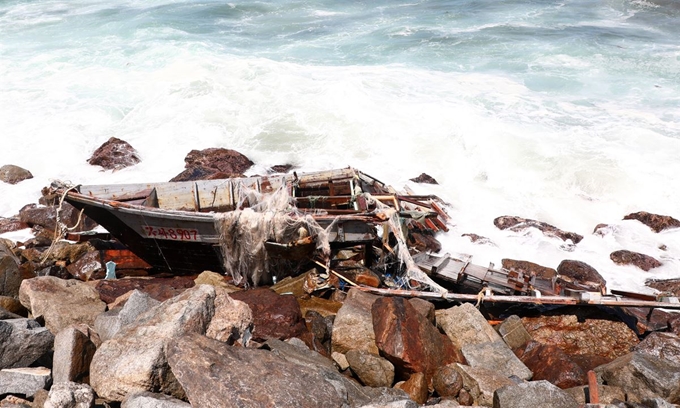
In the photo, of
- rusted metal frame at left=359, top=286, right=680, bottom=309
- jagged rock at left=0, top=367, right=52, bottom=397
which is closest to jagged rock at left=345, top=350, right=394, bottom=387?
rusted metal frame at left=359, top=286, right=680, bottom=309

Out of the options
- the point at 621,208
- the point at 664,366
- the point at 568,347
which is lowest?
the point at 621,208

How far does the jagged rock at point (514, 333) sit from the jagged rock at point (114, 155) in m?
12.3

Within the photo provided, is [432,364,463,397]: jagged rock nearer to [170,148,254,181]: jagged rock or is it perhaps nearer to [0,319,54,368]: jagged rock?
[0,319,54,368]: jagged rock

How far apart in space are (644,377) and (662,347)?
144 cm

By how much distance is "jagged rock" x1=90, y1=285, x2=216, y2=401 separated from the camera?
569 centimetres

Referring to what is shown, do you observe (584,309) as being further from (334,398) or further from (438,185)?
(438,185)

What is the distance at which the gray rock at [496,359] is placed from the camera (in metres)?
7.24

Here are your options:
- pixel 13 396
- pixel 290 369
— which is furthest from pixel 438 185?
pixel 13 396

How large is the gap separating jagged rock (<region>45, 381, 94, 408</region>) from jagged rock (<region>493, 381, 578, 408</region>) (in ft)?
12.8

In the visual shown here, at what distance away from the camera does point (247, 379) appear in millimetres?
5352

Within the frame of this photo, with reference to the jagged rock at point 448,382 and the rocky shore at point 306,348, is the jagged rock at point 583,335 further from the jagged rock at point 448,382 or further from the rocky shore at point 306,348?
the jagged rock at point 448,382

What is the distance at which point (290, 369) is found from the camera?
18.7 ft

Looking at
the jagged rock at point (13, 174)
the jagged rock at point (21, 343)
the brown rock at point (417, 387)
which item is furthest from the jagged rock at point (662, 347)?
the jagged rock at point (13, 174)

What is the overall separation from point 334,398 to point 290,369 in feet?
1.67
